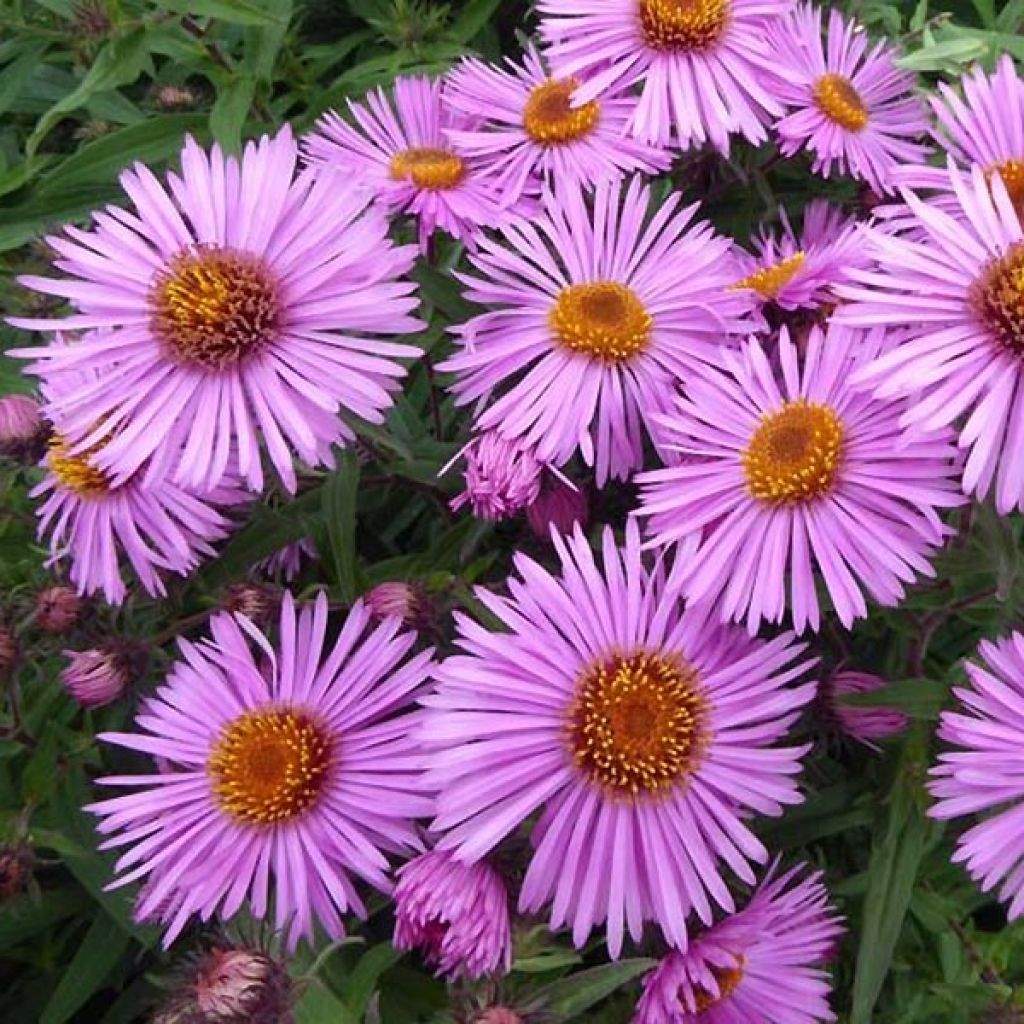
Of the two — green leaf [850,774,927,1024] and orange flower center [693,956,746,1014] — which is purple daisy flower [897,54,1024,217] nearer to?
green leaf [850,774,927,1024]

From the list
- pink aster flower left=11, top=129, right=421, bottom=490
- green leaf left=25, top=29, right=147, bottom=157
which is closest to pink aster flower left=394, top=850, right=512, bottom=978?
pink aster flower left=11, top=129, right=421, bottom=490

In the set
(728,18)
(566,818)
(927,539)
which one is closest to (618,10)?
(728,18)

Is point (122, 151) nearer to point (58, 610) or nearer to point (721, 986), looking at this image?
point (58, 610)

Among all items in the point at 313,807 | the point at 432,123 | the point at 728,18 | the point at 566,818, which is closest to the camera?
the point at 566,818

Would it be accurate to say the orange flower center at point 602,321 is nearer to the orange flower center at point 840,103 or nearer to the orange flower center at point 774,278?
the orange flower center at point 774,278

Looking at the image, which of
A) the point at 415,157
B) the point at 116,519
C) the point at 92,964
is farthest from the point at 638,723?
the point at 415,157

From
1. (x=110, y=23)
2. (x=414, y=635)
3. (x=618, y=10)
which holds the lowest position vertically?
(x=414, y=635)

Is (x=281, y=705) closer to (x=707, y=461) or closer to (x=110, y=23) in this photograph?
(x=707, y=461)
